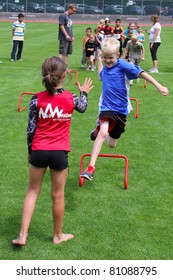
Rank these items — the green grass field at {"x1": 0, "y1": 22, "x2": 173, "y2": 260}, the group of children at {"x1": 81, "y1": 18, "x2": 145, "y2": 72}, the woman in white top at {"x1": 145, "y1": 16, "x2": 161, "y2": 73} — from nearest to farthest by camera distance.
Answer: the green grass field at {"x1": 0, "y1": 22, "x2": 173, "y2": 260}
the group of children at {"x1": 81, "y1": 18, "x2": 145, "y2": 72}
the woman in white top at {"x1": 145, "y1": 16, "x2": 161, "y2": 73}

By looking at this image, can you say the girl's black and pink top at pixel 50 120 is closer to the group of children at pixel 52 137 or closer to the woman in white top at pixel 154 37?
the group of children at pixel 52 137

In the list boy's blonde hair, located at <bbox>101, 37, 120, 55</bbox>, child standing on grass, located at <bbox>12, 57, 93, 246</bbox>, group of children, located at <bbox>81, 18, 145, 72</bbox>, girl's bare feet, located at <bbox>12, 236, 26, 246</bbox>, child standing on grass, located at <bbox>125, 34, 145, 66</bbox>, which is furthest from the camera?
group of children, located at <bbox>81, 18, 145, 72</bbox>

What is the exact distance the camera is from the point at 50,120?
437 cm

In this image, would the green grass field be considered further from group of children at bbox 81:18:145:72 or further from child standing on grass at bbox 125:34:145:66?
child standing on grass at bbox 125:34:145:66

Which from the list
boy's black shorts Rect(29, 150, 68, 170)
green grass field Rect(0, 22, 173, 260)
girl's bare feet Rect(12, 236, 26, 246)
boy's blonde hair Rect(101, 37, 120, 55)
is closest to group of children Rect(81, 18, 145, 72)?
green grass field Rect(0, 22, 173, 260)

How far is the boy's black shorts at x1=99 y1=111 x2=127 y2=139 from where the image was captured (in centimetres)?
642

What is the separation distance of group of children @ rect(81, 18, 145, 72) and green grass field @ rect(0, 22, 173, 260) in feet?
12.6

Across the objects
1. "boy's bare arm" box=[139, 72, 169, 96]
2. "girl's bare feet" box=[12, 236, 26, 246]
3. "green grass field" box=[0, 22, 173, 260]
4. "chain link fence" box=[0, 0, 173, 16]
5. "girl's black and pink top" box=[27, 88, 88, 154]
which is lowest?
"green grass field" box=[0, 22, 173, 260]

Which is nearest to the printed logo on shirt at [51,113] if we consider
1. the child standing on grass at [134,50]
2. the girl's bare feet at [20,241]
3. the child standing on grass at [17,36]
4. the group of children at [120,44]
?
the girl's bare feet at [20,241]

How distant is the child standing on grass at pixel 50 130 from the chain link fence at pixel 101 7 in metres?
60.9

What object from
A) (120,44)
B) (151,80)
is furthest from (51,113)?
(120,44)

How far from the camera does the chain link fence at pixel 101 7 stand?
6282 centimetres

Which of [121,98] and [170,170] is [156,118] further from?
[121,98]
